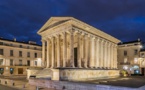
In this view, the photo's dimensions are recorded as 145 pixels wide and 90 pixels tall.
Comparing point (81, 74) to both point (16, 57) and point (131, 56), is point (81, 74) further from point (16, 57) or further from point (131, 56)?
point (131, 56)

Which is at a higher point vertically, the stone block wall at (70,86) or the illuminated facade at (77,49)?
the illuminated facade at (77,49)

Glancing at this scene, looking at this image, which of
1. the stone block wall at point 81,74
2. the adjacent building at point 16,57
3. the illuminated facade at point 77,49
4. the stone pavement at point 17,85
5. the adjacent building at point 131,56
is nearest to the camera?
the stone pavement at point 17,85

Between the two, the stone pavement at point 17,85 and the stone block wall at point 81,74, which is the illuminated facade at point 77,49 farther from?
the stone pavement at point 17,85

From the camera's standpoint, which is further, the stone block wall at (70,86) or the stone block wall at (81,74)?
the stone block wall at (81,74)

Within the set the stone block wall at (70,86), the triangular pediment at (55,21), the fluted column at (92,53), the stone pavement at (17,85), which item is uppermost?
the triangular pediment at (55,21)

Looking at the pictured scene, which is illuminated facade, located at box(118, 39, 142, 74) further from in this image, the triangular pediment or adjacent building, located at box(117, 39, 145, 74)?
the triangular pediment

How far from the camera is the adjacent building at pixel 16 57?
49.5 m

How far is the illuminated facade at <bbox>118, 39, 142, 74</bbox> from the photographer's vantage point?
54188mm

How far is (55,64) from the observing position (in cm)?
3641

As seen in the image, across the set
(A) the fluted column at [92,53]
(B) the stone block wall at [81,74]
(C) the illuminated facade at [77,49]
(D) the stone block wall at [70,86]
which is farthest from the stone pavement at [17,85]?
(A) the fluted column at [92,53]

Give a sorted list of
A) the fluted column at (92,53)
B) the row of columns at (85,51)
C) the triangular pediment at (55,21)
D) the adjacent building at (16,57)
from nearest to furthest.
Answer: the row of columns at (85,51) < the triangular pediment at (55,21) < the fluted column at (92,53) < the adjacent building at (16,57)

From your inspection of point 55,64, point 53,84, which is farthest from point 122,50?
point 53,84

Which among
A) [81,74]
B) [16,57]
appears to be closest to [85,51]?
[81,74]

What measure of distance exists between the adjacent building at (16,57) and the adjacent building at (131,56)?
3287cm
